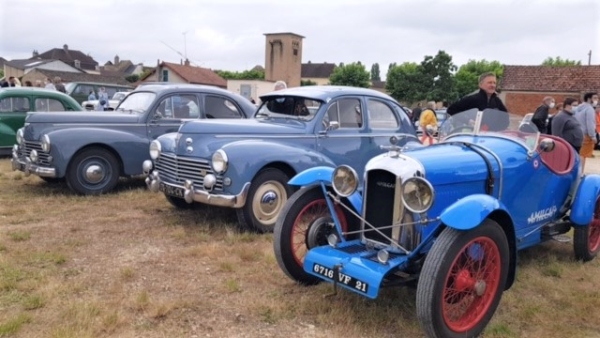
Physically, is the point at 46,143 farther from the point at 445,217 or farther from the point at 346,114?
the point at 445,217

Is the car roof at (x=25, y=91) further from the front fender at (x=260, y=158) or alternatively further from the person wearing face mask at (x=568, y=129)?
the person wearing face mask at (x=568, y=129)

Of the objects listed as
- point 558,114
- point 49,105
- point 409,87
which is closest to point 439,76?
point 409,87

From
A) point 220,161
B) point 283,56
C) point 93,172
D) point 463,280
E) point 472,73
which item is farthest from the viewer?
point 472,73

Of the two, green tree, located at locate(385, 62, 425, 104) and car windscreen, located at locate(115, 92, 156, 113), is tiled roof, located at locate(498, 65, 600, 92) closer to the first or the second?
green tree, located at locate(385, 62, 425, 104)

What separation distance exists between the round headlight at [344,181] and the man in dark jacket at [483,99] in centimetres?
294

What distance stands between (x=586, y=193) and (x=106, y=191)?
6255mm

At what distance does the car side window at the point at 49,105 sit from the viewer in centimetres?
964

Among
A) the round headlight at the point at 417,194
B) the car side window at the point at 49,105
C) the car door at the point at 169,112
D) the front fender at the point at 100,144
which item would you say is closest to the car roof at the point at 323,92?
the car door at the point at 169,112

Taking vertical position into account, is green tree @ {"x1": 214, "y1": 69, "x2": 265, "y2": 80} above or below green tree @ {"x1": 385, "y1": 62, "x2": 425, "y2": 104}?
above

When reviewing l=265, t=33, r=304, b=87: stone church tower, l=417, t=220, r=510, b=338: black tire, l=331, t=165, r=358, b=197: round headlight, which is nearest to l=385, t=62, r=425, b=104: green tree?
l=265, t=33, r=304, b=87: stone church tower

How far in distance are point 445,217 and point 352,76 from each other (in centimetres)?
5588

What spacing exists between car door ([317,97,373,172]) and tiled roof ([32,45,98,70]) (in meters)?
83.8

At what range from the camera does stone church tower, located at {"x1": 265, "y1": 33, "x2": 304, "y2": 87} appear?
2057 inches

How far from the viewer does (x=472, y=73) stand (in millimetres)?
55469
